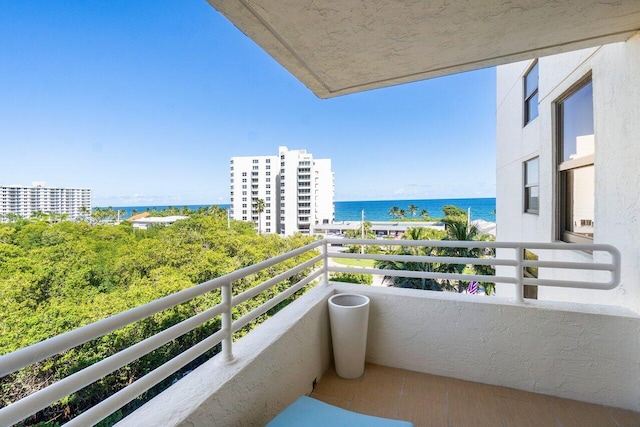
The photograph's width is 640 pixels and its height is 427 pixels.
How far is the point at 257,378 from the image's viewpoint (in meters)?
1.46

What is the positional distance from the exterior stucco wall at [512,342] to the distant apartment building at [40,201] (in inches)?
1004

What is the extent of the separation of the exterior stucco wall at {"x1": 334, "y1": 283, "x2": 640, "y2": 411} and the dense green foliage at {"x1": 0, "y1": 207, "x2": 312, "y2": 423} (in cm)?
779

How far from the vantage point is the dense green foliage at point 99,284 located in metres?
8.97

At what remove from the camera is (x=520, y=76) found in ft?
17.0

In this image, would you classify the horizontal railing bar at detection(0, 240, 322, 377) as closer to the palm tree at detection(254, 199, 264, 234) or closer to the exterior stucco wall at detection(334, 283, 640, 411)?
the exterior stucco wall at detection(334, 283, 640, 411)

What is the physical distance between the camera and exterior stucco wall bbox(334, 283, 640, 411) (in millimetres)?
1842

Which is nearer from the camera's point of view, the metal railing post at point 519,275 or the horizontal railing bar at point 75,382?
the horizontal railing bar at point 75,382

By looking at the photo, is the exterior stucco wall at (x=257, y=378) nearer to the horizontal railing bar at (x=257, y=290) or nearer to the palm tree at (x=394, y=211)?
the horizontal railing bar at (x=257, y=290)

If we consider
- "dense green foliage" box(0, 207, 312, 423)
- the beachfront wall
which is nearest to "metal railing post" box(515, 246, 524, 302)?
the beachfront wall

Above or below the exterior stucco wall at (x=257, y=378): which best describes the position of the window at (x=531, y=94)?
above

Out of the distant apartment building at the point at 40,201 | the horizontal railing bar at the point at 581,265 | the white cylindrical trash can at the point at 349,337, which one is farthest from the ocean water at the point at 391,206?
the white cylindrical trash can at the point at 349,337

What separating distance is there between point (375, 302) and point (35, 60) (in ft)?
103

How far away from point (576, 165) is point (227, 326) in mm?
3531

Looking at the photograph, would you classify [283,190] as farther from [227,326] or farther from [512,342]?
[227,326]
